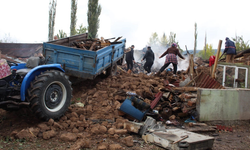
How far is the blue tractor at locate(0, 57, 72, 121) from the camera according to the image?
4.10 m

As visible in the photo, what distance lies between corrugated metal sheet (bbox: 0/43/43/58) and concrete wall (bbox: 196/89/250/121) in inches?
476

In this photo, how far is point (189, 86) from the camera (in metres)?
7.77

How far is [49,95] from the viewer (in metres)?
4.53

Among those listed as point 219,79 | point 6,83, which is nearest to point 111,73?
point 219,79

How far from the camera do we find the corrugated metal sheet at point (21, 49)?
14.9m

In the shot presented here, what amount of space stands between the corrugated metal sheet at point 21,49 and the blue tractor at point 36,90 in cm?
1083

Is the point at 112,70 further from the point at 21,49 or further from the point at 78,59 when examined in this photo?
the point at 21,49

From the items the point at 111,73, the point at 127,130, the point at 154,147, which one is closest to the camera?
the point at 154,147

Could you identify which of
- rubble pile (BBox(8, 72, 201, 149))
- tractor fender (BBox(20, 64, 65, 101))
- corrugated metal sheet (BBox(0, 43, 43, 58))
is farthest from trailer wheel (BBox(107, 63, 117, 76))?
corrugated metal sheet (BBox(0, 43, 43, 58))

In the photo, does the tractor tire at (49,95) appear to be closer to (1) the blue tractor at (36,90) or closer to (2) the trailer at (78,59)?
(1) the blue tractor at (36,90)

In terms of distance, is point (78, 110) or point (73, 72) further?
point (73, 72)

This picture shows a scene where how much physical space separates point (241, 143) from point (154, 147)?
217 centimetres

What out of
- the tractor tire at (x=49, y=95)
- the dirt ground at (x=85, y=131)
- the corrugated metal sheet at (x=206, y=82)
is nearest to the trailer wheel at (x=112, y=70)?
the dirt ground at (x=85, y=131)

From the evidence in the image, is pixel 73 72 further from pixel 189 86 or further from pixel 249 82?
pixel 249 82
